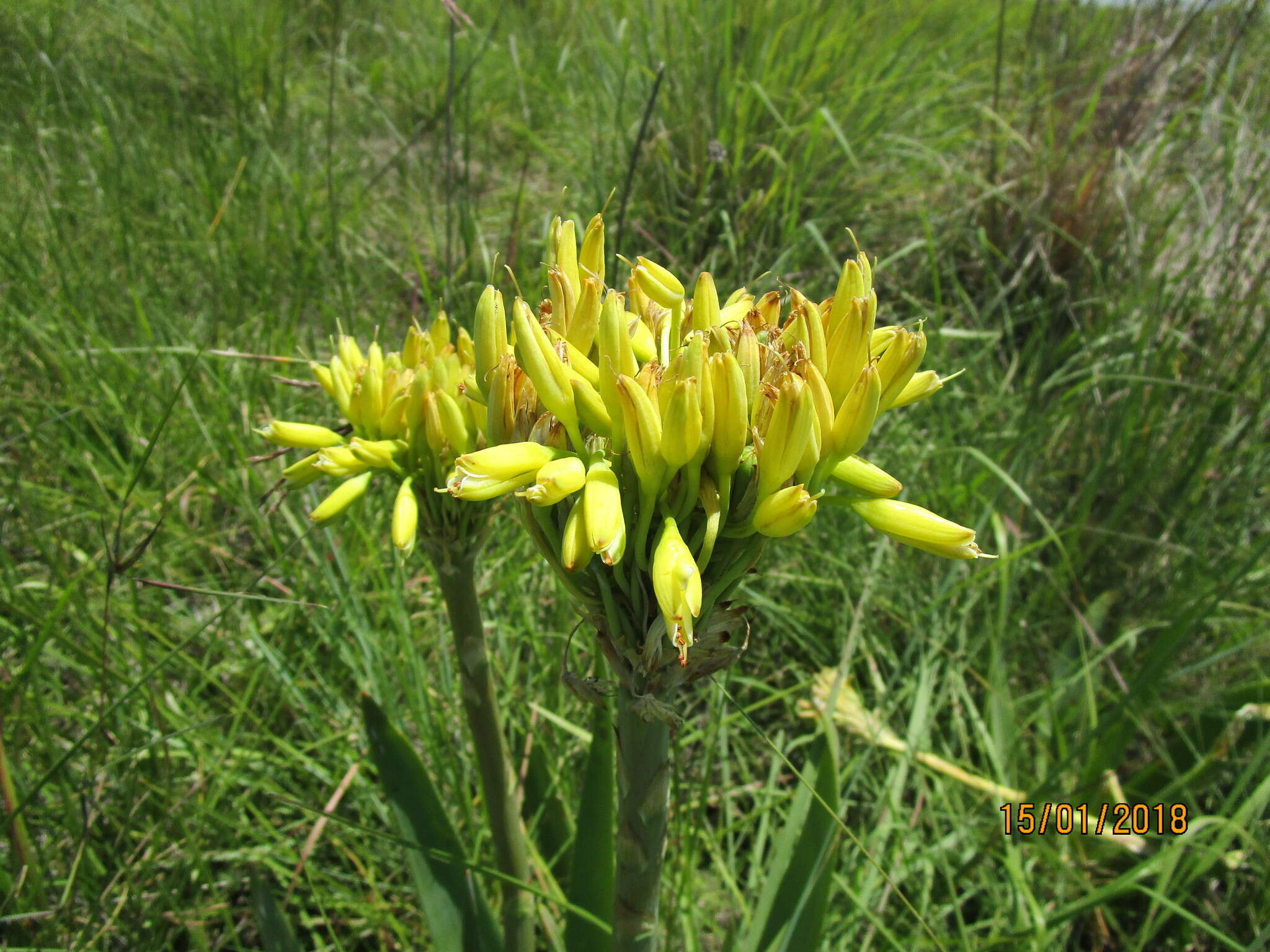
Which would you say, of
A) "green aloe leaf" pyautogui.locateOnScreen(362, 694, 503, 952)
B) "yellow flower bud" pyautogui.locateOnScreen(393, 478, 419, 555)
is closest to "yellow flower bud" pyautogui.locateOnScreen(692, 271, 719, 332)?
"yellow flower bud" pyautogui.locateOnScreen(393, 478, 419, 555)

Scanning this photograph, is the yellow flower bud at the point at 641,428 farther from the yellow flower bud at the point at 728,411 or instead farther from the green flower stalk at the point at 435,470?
the green flower stalk at the point at 435,470

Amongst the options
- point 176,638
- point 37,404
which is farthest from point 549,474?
point 37,404

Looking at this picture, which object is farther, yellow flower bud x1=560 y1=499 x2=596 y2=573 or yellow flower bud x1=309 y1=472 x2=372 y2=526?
yellow flower bud x1=309 y1=472 x2=372 y2=526

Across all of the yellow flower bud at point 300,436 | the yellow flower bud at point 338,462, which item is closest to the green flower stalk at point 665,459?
the yellow flower bud at point 338,462

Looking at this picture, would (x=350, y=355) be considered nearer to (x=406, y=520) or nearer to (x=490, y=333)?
(x=406, y=520)

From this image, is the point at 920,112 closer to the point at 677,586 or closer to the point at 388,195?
the point at 388,195

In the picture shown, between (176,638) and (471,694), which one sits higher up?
(471,694)

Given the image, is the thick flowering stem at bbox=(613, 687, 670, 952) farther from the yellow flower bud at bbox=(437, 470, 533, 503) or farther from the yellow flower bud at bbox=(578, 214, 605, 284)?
the yellow flower bud at bbox=(578, 214, 605, 284)
